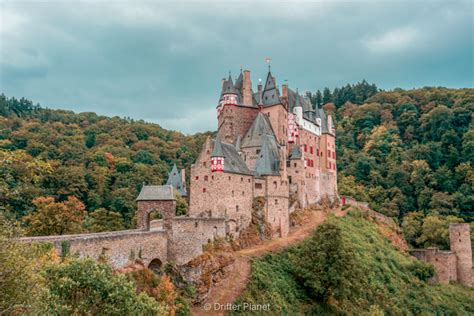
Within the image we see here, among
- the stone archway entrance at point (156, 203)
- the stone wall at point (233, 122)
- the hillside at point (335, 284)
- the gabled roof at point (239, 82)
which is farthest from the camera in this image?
the gabled roof at point (239, 82)

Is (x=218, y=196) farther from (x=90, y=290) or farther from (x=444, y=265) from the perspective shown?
(x=444, y=265)

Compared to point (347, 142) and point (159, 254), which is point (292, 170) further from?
point (347, 142)

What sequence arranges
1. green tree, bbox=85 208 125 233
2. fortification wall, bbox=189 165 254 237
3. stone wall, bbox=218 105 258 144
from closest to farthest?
fortification wall, bbox=189 165 254 237
stone wall, bbox=218 105 258 144
green tree, bbox=85 208 125 233

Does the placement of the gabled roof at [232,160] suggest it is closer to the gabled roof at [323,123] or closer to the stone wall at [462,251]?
the gabled roof at [323,123]

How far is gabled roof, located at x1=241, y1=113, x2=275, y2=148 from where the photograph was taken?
173 ft

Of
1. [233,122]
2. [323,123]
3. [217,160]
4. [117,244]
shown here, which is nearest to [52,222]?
[117,244]

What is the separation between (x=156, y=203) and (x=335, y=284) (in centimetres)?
1686

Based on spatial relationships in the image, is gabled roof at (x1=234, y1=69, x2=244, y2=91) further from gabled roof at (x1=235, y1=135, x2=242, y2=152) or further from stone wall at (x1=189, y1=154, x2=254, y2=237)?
stone wall at (x1=189, y1=154, x2=254, y2=237)

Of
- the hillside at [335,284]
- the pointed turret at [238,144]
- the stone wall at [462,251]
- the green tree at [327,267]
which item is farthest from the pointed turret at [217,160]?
the stone wall at [462,251]

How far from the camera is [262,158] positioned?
4972 cm

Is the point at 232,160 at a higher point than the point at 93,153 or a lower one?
lower

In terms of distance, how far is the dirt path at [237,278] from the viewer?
1359 inches

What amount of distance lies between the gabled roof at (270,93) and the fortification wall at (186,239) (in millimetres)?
24048

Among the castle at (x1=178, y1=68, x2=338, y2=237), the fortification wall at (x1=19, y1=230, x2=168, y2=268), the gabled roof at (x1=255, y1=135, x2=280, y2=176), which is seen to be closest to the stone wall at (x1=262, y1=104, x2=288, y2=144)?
the castle at (x1=178, y1=68, x2=338, y2=237)
